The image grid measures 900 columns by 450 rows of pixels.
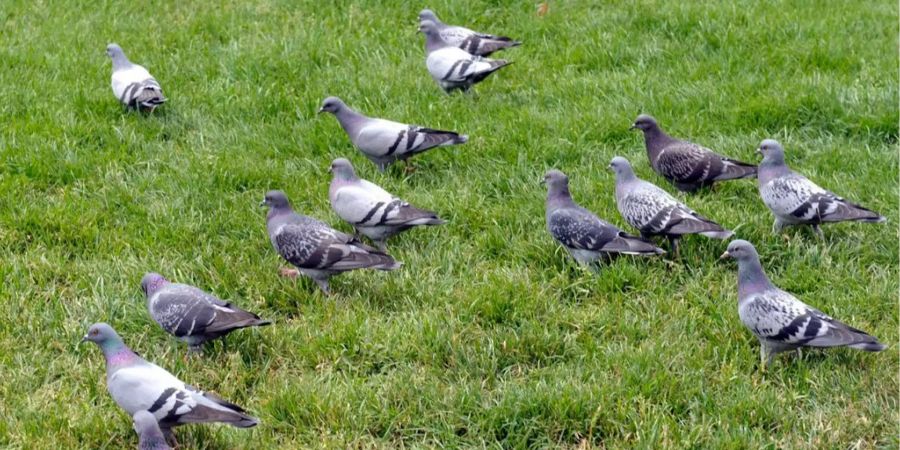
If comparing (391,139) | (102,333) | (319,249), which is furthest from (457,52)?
(102,333)

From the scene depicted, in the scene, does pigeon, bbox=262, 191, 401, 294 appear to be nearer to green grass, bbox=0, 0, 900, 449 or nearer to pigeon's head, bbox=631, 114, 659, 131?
green grass, bbox=0, 0, 900, 449

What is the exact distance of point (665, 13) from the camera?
8.94m

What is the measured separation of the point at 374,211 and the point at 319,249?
56 centimetres

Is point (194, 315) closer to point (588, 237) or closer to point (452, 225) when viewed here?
point (452, 225)

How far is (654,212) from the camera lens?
580cm

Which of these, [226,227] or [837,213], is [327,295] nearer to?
[226,227]

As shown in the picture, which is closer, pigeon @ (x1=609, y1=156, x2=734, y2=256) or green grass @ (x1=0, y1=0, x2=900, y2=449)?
green grass @ (x1=0, y1=0, x2=900, y2=449)

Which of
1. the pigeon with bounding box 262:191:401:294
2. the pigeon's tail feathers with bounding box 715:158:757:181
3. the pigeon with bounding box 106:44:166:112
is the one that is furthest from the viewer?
the pigeon with bounding box 106:44:166:112

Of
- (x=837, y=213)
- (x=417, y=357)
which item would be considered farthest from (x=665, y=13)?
(x=417, y=357)

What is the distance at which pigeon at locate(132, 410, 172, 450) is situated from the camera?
13.4 ft

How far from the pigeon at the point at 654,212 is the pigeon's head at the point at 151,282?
2.51 meters

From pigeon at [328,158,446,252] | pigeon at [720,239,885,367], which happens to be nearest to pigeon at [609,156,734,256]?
pigeon at [720,239,885,367]

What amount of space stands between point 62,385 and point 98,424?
45cm

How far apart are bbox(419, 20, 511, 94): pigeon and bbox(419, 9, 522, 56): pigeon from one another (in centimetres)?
47
